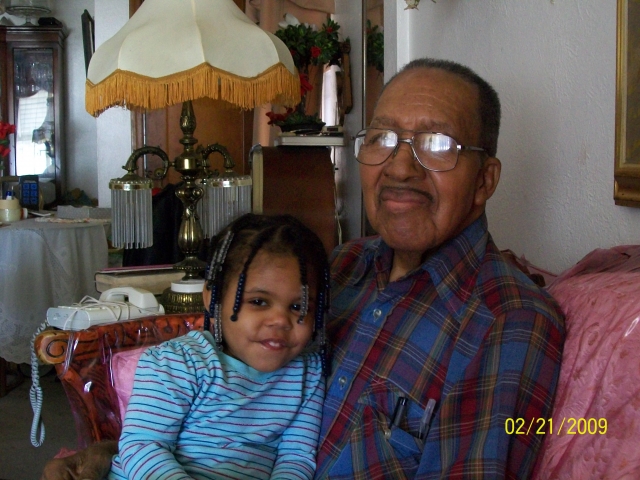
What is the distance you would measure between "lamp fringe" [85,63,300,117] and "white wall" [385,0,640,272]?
65cm

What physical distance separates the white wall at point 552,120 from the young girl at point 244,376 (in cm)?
65

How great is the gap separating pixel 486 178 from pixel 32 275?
2.87 m

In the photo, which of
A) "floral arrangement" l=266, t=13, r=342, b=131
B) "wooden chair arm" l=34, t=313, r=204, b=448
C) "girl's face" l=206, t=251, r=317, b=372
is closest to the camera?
"girl's face" l=206, t=251, r=317, b=372

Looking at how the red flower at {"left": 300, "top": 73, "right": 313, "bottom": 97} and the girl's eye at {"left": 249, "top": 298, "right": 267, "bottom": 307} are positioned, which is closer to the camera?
the girl's eye at {"left": 249, "top": 298, "right": 267, "bottom": 307}

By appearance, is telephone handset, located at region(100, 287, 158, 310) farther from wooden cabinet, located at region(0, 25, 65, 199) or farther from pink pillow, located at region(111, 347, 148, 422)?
wooden cabinet, located at region(0, 25, 65, 199)

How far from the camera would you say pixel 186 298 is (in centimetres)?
179

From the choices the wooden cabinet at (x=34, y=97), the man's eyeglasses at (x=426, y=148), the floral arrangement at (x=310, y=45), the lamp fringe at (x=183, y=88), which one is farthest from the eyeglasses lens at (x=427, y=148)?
the wooden cabinet at (x=34, y=97)

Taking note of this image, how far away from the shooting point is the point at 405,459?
3.39 feet

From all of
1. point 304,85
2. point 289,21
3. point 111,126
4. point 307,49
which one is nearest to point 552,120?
point 304,85

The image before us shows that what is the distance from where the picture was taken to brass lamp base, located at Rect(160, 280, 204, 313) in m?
1.78

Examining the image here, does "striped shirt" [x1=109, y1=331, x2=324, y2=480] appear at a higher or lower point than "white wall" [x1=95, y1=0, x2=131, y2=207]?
lower

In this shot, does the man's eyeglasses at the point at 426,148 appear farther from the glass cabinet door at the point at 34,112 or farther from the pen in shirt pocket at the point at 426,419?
the glass cabinet door at the point at 34,112

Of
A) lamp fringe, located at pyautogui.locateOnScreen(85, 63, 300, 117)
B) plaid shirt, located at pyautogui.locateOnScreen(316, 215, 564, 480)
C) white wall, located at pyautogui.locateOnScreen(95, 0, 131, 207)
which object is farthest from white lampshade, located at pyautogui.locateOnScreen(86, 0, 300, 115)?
white wall, located at pyautogui.locateOnScreen(95, 0, 131, 207)

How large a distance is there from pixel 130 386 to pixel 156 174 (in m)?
0.82
